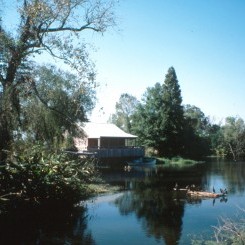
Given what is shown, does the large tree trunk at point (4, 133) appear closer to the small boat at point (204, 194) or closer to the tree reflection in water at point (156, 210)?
the tree reflection in water at point (156, 210)

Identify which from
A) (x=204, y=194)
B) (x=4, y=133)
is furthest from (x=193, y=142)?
(x=4, y=133)

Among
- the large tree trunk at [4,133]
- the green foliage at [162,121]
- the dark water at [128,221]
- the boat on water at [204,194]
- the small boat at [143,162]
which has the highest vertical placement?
the green foliage at [162,121]

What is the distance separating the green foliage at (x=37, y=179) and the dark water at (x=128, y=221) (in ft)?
2.99

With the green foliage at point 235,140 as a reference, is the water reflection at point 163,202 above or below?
below

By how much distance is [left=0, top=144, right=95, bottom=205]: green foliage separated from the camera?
1664 centimetres

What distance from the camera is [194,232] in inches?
703

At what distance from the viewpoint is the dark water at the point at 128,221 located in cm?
1628

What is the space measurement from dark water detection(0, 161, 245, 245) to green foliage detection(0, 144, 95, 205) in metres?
0.91

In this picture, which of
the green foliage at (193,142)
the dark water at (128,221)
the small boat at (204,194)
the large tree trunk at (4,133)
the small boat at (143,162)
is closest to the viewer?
the dark water at (128,221)

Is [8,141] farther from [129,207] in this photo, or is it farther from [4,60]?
[129,207]

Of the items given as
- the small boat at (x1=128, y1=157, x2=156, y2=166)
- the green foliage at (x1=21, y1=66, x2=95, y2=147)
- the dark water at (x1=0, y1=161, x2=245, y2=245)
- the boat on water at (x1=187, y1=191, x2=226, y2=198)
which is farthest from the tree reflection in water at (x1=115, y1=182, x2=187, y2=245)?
the small boat at (x1=128, y1=157, x2=156, y2=166)

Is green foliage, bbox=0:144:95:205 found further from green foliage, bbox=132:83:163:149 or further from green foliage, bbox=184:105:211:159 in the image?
green foliage, bbox=184:105:211:159

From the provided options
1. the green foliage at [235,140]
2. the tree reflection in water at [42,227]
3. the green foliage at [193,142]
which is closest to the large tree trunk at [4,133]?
the tree reflection in water at [42,227]

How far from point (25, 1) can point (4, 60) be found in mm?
4465
